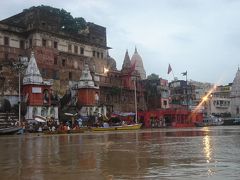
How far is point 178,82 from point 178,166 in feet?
323

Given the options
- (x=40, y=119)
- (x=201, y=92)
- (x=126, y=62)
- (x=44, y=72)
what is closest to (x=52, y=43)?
(x=44, y=72)

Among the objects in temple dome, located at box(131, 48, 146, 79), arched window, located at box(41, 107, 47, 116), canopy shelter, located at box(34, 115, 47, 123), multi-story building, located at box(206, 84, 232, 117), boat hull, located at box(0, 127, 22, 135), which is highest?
temple dome, located at box(131, 48, 146, 79)

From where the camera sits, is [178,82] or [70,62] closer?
[70,62]

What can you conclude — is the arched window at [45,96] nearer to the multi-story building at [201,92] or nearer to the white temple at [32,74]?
the white temple at [32,74]

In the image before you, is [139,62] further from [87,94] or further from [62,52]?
[87,94]

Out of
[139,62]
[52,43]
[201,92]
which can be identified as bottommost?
[201,92]

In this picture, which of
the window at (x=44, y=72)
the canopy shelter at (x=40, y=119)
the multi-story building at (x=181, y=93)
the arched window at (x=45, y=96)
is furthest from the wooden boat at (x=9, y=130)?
the multi-story building at (x=181, y=93)

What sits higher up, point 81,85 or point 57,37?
point 57,37

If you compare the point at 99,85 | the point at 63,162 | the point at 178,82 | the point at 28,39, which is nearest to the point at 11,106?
the point at 28,39

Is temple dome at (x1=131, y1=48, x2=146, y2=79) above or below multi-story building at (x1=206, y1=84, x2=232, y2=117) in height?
above

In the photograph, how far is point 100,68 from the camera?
73.4 m

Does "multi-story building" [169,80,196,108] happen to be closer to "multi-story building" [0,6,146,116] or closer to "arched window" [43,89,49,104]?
"multi-story building" [0,6,146,116]

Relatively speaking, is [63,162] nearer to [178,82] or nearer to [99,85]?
[99,85]

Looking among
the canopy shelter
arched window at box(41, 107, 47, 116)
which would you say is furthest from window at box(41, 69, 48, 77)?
the canopy shelter
